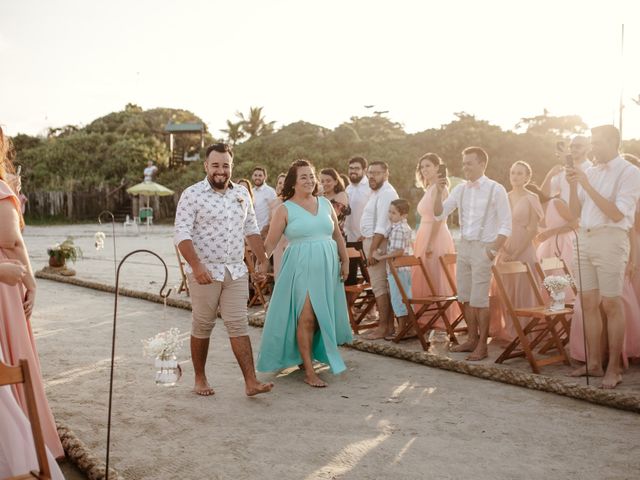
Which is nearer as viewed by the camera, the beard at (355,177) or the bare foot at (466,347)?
the bare foot at (466,347)

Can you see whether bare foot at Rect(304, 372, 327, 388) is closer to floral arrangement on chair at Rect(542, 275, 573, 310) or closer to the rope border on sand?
the rope border on sand

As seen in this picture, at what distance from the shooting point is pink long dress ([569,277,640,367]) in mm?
6477

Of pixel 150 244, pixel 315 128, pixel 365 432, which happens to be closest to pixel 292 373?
pixel 365 432

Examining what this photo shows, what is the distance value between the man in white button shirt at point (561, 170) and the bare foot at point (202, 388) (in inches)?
152

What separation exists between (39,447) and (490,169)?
4082cm

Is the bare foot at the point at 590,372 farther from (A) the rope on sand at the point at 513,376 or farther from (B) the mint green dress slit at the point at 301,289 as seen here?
(B) the mint green dress slit at the point at 301,289

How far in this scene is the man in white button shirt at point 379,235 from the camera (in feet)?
26.1

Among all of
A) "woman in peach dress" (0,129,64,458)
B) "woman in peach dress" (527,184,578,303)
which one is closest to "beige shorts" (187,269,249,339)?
"woman in peach dress" (0,129,64,458)

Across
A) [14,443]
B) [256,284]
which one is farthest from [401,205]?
[14,443]

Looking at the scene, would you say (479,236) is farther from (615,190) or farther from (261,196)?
(261,196)

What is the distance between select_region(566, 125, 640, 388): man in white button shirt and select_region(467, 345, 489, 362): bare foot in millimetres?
1149

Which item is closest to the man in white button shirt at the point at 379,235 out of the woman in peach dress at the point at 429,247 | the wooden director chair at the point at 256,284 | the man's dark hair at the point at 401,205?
the man's dark hair at the point at 401,205

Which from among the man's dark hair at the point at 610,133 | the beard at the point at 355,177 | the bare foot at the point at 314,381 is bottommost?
the bare foot at the point at 314,381

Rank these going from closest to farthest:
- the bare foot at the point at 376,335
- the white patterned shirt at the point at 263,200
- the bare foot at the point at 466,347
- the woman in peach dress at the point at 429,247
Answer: the bare foot at the point at 466,347 → the bare foot at the point at 376,335 → the woman in peach dress at the point at 429,247 → the white patterned shirt at the point at 263,200
